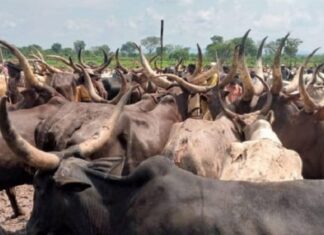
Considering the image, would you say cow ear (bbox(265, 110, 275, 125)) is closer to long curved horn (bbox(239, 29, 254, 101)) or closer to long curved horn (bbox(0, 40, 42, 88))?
long curved horn (bbox(239, 29, 254, 101))

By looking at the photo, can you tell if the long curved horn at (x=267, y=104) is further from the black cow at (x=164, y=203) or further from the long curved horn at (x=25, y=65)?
the long curved horn at (x=25, y=65)

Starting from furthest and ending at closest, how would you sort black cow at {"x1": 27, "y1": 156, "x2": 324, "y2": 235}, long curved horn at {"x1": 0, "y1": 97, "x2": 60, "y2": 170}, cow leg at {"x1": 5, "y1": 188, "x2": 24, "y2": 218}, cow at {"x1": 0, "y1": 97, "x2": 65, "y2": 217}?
cow leg at {"x1": 5, "y1": 188, "x2": 24, "y2": 218}, cow at {"x1": 0, "y1": 97, "x2": 65, "y2": 217}, long curved horn at {"x1": 0, "y1": 97, "x2": 60, "y2": 170}, black cow at {"x1": 27, "y1": 156, "x2": 324, "y2": 235}

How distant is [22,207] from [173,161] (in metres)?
3.74

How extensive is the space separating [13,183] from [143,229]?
4117 mm

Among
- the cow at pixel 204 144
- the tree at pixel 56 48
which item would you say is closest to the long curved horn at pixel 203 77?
the cow at pixel 204 144

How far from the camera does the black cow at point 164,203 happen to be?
288cm

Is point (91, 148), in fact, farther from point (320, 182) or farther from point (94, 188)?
point (320, 182)

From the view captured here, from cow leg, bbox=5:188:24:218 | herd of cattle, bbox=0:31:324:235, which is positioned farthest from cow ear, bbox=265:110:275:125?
cow leg, bbox=5:188:24:218

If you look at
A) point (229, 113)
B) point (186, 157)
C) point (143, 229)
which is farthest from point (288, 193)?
point (229, 113)

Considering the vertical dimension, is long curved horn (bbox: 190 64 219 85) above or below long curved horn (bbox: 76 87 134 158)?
below

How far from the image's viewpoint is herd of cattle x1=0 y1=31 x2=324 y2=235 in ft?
9.69

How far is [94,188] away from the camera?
131 inches

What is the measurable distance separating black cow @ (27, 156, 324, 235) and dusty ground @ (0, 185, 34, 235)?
150 inches

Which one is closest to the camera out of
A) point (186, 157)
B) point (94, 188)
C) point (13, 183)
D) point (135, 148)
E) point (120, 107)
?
point (94, 188)
